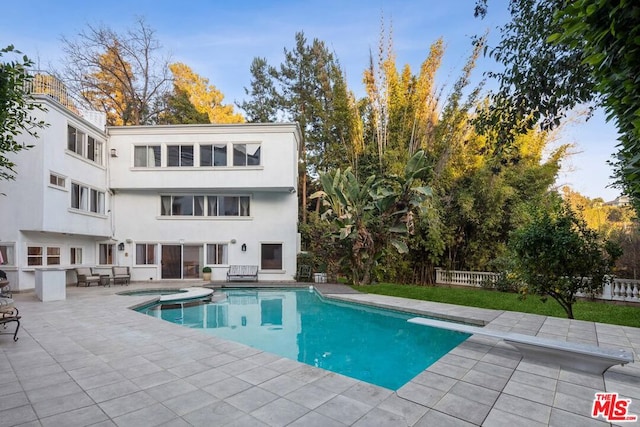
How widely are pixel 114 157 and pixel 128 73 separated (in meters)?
8.81

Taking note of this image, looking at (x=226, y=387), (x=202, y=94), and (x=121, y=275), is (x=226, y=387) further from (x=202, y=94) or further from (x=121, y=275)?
(x=202, y=94)

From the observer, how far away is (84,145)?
14.0 metres

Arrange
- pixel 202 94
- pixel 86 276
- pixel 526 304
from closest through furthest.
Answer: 1. pixel 526 304
2. pixel 86 276
3. pixel 202 94

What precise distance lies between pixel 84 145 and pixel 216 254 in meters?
7.30

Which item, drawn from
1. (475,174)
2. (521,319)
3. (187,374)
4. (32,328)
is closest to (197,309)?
(32,328)

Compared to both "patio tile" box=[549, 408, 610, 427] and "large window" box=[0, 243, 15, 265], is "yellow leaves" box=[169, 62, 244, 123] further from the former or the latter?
"patio tile" box=[549, 408, 610, 427]

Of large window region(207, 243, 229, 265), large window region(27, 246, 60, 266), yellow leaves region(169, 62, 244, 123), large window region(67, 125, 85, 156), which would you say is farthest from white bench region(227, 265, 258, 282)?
yellow leaves region(169, 62, 244, 123)

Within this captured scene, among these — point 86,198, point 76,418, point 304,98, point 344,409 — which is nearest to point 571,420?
point 344,409

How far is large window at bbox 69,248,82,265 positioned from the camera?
1394 centimetres

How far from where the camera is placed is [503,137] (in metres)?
4.89

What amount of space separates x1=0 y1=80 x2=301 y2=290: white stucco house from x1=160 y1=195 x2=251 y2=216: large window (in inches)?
2.0

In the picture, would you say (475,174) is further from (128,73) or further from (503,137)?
(128,73)

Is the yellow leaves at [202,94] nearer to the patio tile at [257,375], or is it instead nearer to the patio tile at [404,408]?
the patio tile at [257,375]

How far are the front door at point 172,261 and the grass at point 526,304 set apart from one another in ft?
30.2
